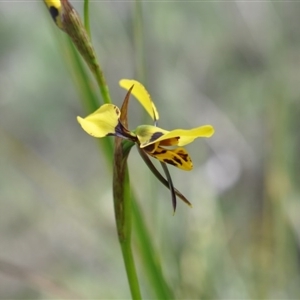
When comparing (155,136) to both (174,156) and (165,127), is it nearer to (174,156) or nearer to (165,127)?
(174,156)

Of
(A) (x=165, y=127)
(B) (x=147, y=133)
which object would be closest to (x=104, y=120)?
(B) (x=147, y=133)

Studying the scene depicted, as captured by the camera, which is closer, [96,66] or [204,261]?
[96,66]

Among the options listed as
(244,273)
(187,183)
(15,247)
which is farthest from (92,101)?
(15,247)

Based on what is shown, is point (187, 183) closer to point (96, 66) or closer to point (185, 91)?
point (185, 91)

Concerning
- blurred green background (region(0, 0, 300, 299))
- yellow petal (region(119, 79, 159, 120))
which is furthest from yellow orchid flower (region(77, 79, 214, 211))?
blurred green background (region(0, 0, 300, 299))

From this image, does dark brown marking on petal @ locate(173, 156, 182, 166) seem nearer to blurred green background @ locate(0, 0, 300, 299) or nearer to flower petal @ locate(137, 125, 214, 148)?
flower petal @ locate(137, 125, 214, 148)

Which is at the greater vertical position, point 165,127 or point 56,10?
point 56,10

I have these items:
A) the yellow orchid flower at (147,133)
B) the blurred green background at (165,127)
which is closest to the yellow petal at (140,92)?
the yellow orchid flower at (147,133)
